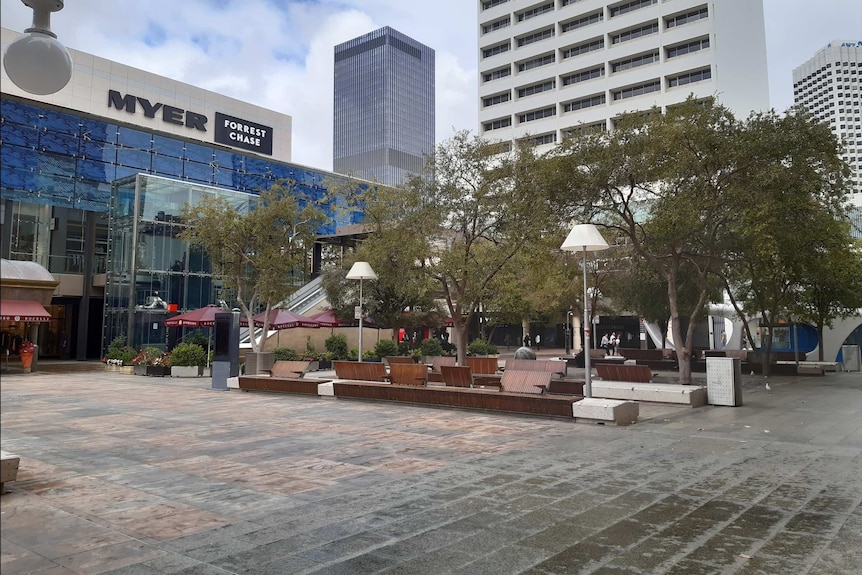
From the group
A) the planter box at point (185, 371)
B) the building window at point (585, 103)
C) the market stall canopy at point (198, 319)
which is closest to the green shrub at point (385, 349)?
the market stall canopy at point (198, 319)

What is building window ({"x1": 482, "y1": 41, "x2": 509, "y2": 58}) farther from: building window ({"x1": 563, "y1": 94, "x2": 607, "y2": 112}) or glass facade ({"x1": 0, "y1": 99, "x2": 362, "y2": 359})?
glass facade ({"x1": 0, "y1": 99, "x2": 362, "y2": 359})

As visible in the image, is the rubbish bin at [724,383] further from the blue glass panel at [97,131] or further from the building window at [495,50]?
the building window at [495,50]

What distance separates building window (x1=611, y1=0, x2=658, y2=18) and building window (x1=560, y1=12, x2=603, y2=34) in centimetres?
177

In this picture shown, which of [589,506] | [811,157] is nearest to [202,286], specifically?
[811,157]

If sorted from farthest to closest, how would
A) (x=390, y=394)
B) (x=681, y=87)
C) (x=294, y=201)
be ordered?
(x=681, y=87)
(x=294, y=201)
(x=390, y=394)

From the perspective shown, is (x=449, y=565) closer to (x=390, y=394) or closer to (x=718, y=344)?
(x=390, y=394)

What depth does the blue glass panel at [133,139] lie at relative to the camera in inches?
1731

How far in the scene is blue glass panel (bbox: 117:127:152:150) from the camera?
4397cm

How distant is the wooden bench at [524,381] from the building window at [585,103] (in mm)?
64555

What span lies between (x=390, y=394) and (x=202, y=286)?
25.7 m

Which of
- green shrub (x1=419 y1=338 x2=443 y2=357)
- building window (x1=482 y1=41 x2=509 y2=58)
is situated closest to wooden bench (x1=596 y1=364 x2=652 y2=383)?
green shrub (x1=419 y1=338 x2=443 y2=357)

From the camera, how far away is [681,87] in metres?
66.6

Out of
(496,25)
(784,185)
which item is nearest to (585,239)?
(784,185)

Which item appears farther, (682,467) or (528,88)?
(528,88)
